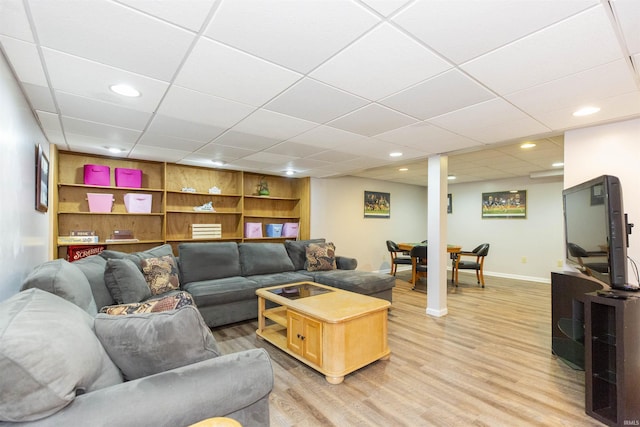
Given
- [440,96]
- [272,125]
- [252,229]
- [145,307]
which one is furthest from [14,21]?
[252,229]

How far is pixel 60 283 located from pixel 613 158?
166 inches

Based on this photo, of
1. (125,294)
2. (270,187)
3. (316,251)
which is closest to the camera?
(125,294)

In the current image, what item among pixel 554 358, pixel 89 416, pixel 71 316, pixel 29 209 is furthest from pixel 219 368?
pixel 554 358

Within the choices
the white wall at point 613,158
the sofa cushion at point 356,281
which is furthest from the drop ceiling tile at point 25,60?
the white wall at point 613,158

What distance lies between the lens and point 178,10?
4.01 feet

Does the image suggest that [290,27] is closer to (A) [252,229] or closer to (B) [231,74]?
(B) [231,74]

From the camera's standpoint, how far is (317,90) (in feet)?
6.54

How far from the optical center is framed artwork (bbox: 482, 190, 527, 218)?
20.9ft

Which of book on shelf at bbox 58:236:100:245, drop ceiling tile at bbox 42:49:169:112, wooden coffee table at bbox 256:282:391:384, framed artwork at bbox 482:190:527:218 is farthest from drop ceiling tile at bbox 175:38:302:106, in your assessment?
framed artwork at bbox 482:190:527:218

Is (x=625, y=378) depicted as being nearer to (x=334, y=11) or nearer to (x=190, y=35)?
(x=334, y=11)

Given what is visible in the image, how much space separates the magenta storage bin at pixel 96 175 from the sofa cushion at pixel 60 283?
2.53 metres

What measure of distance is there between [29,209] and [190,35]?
1.93 metres

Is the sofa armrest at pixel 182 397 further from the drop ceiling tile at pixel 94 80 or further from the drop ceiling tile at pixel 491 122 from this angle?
the drop ceiling tile at pixel 491 122

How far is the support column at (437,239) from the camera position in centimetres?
385
